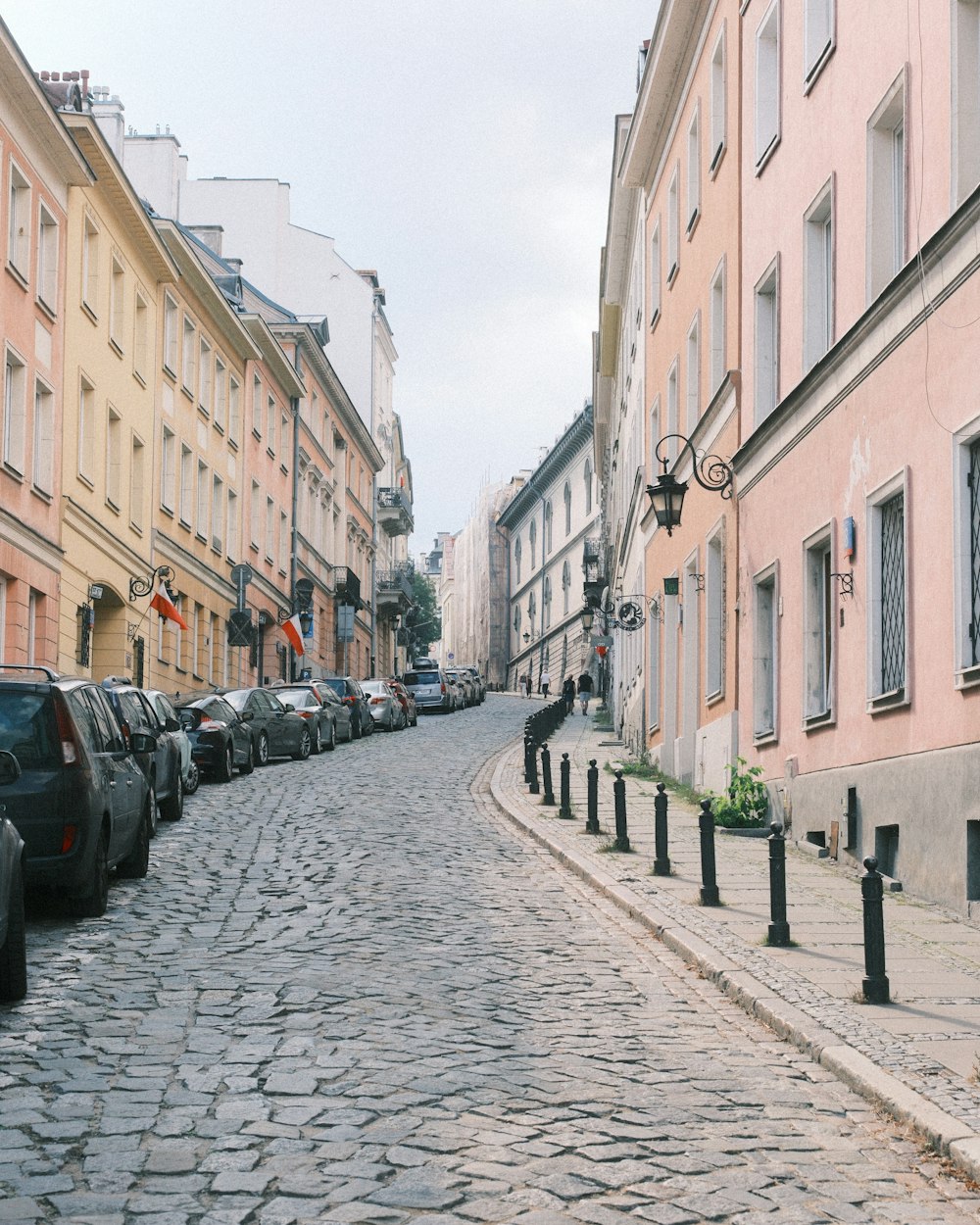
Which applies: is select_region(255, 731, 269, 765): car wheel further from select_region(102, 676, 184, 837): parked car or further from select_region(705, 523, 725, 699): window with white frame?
select_region(705, 523, 725, 699): window with white frame

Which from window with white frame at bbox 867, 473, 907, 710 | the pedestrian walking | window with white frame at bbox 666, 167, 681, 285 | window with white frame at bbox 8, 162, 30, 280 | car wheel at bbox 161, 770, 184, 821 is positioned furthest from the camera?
the pedestrian walking

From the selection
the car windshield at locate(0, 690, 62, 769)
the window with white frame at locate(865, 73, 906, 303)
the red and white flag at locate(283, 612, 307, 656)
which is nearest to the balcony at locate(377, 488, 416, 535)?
the red and white flag at locate(283, 612, 307, 656)

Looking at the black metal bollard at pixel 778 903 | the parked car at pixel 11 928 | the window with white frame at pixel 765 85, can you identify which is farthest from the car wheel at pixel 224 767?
the parked car at pixel 11 928

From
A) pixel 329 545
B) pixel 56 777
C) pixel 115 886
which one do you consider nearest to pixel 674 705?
pixel 115 886

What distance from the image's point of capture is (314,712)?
3303 cm

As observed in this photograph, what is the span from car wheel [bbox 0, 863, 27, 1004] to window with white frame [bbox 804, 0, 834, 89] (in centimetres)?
1167

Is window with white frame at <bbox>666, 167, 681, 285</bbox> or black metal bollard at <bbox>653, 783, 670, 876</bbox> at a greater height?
window with white frame at <bbox>666, 167, 681, 285</bbox>

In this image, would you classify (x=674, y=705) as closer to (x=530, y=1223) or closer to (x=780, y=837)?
(x=780, y=837)

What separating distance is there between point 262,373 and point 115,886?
3775 centimetres

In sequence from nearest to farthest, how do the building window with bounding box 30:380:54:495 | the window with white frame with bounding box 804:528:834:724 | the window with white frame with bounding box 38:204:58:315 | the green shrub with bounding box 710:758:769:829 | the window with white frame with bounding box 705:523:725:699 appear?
the window with white frame with bounding box 804:528:834:724 < the green shrub with bounding box 710:758:769:829 < the window with white frame with bounding box 705:523:725:699 < the building window with bounding box 30:380:54:495 < the window with white frame with bounding box 38:204:58:315

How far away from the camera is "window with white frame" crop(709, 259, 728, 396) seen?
73.5 feet

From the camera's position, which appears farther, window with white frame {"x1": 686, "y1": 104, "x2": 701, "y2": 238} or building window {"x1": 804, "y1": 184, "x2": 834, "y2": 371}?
window with white frame {"x1": 686, "y1": 104, "x2": 701, "y2": 238}

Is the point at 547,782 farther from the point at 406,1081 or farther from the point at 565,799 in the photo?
the point at 406,1081

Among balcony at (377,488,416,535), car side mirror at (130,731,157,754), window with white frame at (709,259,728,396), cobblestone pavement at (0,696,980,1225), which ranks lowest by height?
cobblestone pavement at (0,696,980,1225)
